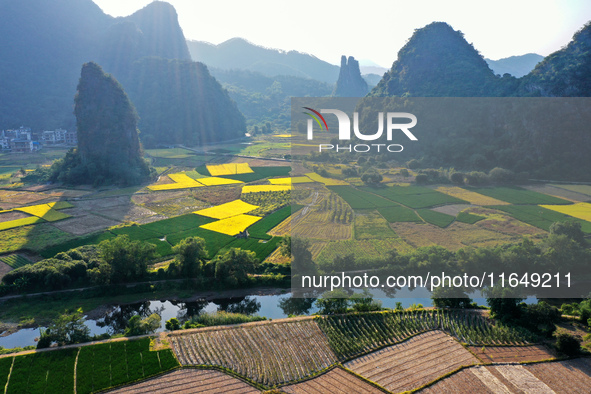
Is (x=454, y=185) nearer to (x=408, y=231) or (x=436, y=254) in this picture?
(x=408, y=231)

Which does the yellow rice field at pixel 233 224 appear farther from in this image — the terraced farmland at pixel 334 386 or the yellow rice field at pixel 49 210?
the terraced farmland at pixel 334 386

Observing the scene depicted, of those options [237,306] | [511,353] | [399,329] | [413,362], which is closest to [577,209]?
[511,353]

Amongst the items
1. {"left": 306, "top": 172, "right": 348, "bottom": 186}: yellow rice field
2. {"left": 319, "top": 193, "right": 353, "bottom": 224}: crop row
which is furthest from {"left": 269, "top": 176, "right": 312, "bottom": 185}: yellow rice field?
{"left": 319, "top": 193, "right": 353, "bottom": 224}: crop row

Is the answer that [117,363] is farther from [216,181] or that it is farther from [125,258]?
[216,181]

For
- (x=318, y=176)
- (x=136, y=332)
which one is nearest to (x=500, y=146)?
(x=318, y=176)

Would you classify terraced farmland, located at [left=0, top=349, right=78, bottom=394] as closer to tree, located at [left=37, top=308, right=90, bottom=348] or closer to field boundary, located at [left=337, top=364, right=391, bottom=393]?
tree, located at [left=37, top=308, right=90, bottom=348]
